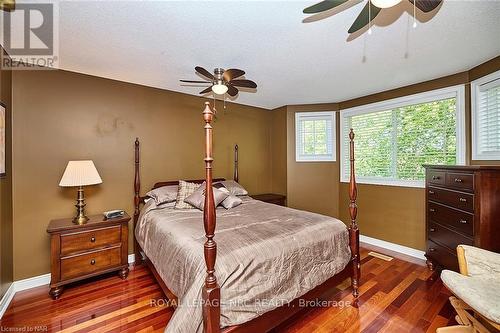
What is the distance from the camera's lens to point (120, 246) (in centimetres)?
273

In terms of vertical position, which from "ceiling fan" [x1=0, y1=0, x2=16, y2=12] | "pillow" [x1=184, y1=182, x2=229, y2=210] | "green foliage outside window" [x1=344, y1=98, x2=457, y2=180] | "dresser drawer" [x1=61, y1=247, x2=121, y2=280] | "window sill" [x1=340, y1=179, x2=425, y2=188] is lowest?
"dresser drawer" [x1=61, y1=247, x2=121, y2=280]

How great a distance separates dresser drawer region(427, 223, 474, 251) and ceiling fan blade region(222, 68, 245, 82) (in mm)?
2787

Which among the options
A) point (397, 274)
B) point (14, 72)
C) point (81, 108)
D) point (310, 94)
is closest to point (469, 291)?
point (397, 274)

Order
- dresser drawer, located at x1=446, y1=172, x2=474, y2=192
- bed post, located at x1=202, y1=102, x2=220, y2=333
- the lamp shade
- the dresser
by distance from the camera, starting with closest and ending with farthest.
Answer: bed post, located at x1=202, y1=102, x2=220, y2=333 < the dresser < dresser drawer, located at x1=446, y1=172, x2=474, y2=192 < the lamp shade

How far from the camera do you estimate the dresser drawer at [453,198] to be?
2275 mm

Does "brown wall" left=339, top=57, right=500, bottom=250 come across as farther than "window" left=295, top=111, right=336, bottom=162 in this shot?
No

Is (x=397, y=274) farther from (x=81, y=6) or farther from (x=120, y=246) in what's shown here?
(x=81, y=6)

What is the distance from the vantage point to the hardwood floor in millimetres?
1955

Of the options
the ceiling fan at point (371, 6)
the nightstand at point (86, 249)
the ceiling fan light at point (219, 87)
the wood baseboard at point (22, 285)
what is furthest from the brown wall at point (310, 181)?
the wood baseboard at point (22, 285)

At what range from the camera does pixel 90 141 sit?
9.71 ft

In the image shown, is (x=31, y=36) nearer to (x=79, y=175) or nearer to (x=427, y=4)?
(x=79, y=175)

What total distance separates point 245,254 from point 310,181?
3.11 metres

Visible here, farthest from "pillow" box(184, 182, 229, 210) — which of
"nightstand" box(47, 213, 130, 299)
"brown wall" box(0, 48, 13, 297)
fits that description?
"brown wall" box(0, 48, 13, 297)

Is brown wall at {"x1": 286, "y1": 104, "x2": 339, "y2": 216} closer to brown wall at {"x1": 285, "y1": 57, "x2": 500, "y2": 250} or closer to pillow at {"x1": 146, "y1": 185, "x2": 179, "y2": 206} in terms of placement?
brown wall at {"x1": 285, "y1": 57, "x2": 500, "y2": 250}
